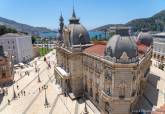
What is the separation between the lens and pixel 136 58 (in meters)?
39.1

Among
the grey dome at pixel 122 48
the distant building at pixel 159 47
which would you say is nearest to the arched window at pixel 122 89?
the grey dome at pixel 122 48

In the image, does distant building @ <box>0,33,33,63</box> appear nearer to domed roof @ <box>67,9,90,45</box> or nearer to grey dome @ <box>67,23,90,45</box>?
domed roof @ <box>67,9,90,45</box>

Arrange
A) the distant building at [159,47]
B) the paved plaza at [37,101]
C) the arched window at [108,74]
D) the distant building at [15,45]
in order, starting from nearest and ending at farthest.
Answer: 1. the arched window at [108,74]
2. the paved plaza at [37,101]
3. the distant building at [159,47]
4. the distant building at [15,45]

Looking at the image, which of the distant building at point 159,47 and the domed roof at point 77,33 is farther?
the distant building at point 159,47

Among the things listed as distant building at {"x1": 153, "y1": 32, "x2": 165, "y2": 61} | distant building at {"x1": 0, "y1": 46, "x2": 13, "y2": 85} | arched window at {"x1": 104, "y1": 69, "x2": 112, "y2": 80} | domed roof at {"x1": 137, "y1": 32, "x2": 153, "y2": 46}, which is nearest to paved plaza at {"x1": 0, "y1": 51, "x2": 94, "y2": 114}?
distant building at {"x1": 0, "y1": 46, "x2": 13, "y2": 85}

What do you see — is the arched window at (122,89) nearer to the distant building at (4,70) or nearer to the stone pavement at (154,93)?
the stone pavement at (154,93)

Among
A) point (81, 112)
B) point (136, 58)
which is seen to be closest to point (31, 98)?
point (81, 112)

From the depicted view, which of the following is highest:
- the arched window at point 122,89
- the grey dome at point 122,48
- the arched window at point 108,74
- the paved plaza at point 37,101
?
the grey dome at point 122,48

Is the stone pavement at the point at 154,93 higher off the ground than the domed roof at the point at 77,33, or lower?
lower

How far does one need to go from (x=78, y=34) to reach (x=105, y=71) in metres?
18.2

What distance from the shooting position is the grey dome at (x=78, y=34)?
2210 inches

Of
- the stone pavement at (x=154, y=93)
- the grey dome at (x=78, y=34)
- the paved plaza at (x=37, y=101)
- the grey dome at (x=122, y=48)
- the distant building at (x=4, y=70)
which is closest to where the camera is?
the grey dome at (x=122, y=48)

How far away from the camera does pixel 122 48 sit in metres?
39.7

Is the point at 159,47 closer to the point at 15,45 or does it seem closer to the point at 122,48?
the point at 122,48
